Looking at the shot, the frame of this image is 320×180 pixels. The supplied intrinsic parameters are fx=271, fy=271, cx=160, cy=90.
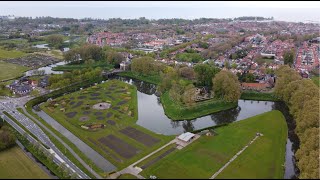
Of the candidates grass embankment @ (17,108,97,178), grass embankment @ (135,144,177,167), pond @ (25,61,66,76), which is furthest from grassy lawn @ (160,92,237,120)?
pond @ (25,61,66,76)

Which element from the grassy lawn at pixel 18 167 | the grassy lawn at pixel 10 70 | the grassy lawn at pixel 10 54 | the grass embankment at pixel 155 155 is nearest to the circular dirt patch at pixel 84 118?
the grassy lawn at pixel 18 167

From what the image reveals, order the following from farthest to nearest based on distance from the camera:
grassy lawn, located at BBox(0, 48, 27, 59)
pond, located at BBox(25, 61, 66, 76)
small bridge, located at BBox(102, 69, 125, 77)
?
grassy lawn, located at BBox(0, 48, 27, 59) → small bridge, located at BBox(102, 69, 125, 77) → pond, located at BBox(25, 61, 66, 76)

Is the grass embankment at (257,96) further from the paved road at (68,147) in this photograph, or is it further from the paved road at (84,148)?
the paved road at (68,147)

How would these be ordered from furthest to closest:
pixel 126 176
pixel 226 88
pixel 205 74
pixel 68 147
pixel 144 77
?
pixel 144 77 < pixel 205 74 < pixel 226 88 < pixel 68 147 < pixel 126 176

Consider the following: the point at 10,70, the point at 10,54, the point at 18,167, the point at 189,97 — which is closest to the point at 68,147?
the point at 18,167

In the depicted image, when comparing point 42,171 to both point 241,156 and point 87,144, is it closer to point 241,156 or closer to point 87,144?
point 87,144

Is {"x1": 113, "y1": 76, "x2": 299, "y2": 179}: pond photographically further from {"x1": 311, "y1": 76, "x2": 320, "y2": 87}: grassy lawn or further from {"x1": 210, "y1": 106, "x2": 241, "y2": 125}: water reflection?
{"x1": 311, "y1": 76, "x2": 320, "y2": 87}: grassy lawn

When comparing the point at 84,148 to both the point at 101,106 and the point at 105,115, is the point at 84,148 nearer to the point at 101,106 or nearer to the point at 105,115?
the point at 105,115
